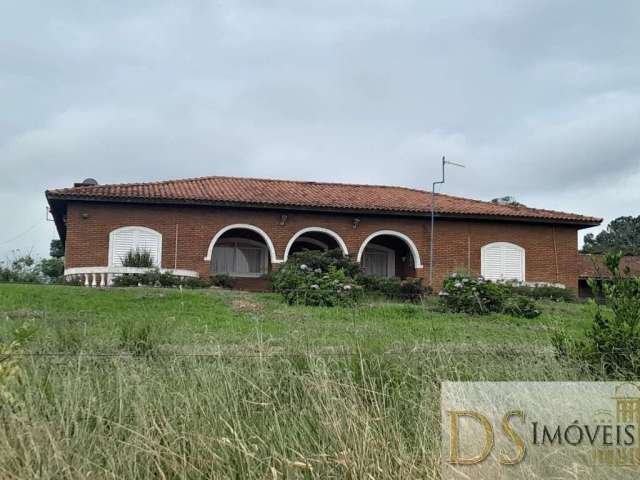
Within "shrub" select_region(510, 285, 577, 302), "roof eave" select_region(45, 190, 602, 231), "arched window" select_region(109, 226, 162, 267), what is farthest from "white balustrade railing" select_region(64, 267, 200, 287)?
"shrub" select_region(510, 285, 577, 302)

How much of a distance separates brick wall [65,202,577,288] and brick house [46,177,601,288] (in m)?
0.03

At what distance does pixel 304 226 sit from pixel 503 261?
7.72 m

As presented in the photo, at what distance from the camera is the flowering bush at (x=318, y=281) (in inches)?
553

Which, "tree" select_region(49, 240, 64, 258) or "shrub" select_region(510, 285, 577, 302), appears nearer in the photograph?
"shrub" select_region(510, 285, 577, 302)

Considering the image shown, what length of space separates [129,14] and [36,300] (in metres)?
6.43

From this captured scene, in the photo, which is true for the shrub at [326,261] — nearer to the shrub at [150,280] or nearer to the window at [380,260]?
the shrub at [150,280]

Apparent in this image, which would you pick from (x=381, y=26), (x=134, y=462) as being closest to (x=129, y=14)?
(x=381, y=26)

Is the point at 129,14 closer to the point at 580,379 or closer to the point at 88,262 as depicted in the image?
the point at 580,379

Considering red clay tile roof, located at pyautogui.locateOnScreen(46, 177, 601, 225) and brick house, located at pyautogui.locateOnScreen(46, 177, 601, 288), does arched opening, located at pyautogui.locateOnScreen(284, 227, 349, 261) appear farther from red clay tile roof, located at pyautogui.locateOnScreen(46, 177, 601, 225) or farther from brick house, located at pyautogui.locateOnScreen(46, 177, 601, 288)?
red clay tile roof, located at pyautogui.locateOnScreen(46, 177, 601, 225)

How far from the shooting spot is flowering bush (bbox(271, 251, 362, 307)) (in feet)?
46.1

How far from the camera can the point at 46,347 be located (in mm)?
5230

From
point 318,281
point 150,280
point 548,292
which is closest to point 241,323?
point 318,281

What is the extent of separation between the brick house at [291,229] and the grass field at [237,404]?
14972mm

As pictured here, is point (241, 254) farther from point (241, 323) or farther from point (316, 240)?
point (241, 323)
